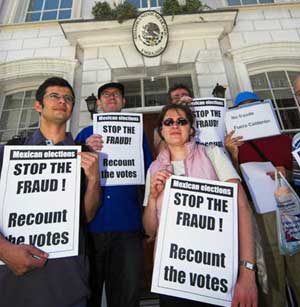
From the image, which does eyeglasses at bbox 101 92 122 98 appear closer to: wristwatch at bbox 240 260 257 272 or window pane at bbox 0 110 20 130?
wristwatch at bbox 240 260 257 272

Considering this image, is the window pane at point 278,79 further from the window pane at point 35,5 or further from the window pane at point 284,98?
the window pane at point 35,5

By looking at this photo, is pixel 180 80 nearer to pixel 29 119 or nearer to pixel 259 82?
pixel 259 82

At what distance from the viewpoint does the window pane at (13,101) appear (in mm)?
5230

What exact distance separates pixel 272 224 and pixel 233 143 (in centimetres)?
81

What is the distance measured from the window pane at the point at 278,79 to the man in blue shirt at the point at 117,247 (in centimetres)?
425

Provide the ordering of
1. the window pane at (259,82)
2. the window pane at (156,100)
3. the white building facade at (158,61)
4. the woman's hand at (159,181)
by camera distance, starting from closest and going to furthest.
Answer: the woman's hand at (159,181) < the white building facade at (158,61) < the window pane at (156,100) < the window pane at (259,82)

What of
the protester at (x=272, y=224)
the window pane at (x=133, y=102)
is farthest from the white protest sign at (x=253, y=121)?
the window pane at (x=133, y=102)

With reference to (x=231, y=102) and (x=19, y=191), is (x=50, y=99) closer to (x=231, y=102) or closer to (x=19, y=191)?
(x=19, y=191)

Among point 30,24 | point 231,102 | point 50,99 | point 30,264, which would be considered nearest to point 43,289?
point 30,264

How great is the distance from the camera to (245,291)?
4.50 feet

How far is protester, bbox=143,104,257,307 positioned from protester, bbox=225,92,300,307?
585mm

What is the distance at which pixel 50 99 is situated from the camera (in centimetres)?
204

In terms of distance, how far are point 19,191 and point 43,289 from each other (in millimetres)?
564

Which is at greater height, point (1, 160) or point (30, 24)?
point (30, 24)
